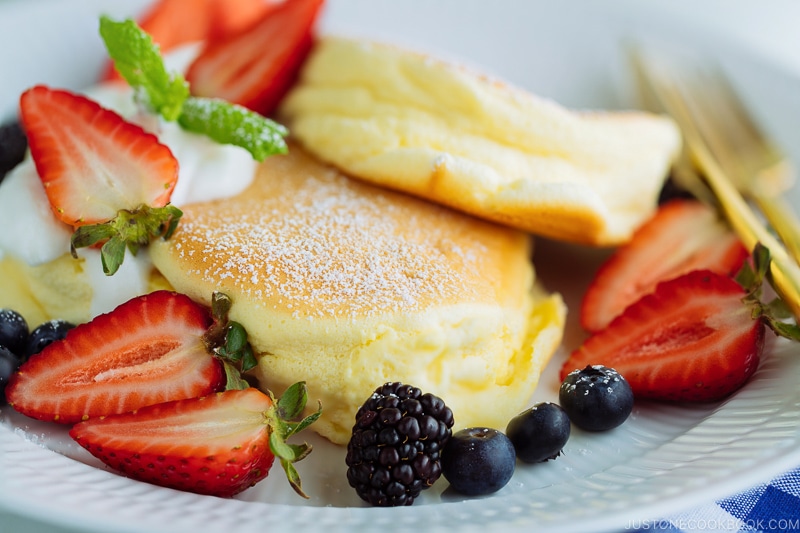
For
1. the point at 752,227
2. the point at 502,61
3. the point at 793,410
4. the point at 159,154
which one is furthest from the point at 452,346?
the point at 502,61

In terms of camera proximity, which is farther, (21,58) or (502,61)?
(502,61)

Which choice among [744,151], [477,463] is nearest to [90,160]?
[477,463]

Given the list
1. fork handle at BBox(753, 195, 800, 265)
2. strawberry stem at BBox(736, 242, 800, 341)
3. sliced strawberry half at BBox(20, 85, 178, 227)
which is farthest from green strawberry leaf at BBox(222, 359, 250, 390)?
fork handle at BBox(753, 195, 800, 265)

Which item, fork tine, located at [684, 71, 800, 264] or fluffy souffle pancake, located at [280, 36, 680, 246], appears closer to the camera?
fluffy souffle pancake, located at [280, 36, 680, 246]

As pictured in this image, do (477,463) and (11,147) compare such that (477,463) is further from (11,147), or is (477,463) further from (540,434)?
(11,147)

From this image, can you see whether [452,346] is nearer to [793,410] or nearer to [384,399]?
[384,399]

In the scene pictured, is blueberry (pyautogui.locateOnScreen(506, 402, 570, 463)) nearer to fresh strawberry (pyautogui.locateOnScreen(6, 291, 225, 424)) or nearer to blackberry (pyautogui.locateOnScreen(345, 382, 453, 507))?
blackberry (pyautogui.locateOnScreen(345, 382, 453, 507))
